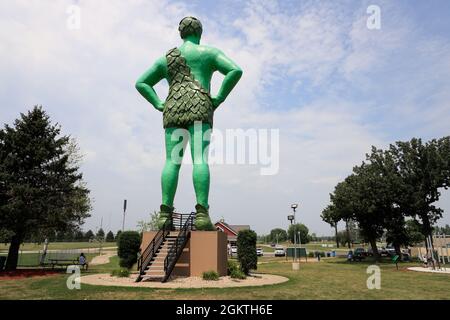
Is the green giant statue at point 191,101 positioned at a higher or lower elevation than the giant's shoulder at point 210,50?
lower

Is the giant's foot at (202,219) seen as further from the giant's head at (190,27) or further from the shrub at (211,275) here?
the giant's head at (190,27)

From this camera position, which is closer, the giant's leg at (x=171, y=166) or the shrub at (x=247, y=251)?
the giant's leg at (x=171, y=166)

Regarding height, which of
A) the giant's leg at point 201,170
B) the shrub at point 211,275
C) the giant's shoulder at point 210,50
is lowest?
the shrub at point 211,275

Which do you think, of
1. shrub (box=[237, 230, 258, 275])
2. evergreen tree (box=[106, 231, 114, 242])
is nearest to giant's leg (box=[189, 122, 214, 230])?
shrub (box=[237, 230, 258, 275])

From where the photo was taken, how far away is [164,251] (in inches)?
549

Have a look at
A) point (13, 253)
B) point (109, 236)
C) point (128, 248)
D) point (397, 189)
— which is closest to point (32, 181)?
point (13, 253)

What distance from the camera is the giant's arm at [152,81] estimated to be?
1555cm

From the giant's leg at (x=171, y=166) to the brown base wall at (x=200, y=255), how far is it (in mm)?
1569

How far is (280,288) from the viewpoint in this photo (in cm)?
1251

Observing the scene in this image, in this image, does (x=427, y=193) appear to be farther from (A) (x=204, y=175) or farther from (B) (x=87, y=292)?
(B) (x=87, y=292)

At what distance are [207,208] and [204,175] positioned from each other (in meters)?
1.38

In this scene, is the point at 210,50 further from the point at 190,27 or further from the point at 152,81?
the point at 152,81

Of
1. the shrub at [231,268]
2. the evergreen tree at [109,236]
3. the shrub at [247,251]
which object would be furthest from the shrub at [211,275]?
the evergreen tree at [109,236]
